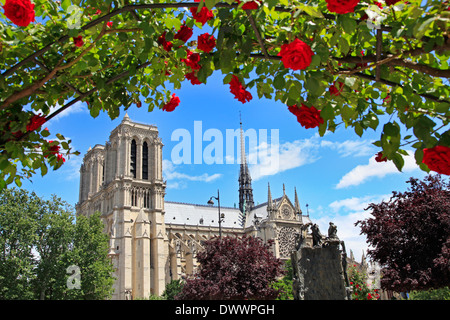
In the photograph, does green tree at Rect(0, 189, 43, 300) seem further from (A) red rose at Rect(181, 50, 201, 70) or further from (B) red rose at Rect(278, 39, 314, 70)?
(B) red rose at Rect(278, 39, 314, 70)

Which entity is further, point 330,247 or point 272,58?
point 330,247

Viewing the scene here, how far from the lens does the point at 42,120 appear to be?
18.4ft

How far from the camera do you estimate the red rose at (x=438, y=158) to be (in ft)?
10.3

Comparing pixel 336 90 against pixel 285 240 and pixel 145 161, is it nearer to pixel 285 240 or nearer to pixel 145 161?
pixel 145 161

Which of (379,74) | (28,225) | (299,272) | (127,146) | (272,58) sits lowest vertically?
(299,272)

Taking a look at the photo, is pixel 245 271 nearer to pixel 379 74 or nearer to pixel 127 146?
pixel 379 74

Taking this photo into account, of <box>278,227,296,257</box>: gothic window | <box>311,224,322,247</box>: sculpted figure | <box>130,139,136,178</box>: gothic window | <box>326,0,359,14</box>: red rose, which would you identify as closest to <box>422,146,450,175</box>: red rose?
<box>326,0,359,14</box>: red rose

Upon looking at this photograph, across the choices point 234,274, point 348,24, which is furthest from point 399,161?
point 234,274

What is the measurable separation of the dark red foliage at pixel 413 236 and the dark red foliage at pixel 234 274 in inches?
328

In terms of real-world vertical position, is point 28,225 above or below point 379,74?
above

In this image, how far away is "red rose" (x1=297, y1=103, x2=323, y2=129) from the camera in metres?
4.03
